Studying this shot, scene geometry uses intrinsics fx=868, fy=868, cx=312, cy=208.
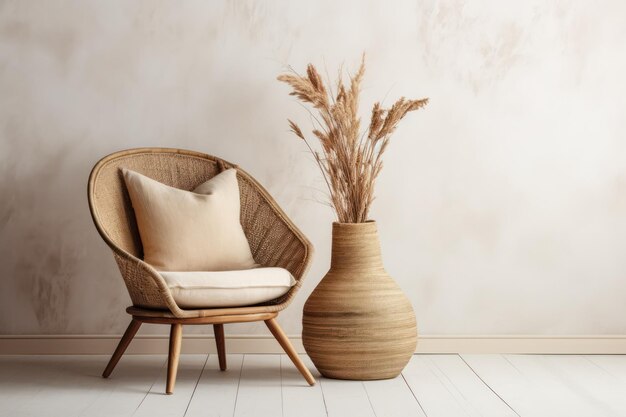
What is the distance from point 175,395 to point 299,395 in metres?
0.41

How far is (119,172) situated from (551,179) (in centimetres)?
178

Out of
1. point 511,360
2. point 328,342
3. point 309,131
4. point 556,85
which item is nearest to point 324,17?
point 309,131

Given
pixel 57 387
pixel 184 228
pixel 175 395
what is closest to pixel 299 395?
pixel 175 395

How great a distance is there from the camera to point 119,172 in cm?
327

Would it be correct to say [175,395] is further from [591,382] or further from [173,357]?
[591,382]

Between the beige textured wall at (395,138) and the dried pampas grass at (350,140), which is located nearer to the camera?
the dried pampas grass at (350,140)

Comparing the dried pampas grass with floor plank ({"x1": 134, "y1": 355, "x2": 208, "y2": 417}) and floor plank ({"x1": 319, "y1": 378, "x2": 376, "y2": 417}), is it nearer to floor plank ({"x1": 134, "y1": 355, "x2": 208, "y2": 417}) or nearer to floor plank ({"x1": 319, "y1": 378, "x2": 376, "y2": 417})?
floor plank ({"x1": 319, "y1": 378, "x2": 376, "y2": 417})

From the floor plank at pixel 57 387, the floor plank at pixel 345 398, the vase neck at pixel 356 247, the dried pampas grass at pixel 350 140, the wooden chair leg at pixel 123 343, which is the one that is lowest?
the floor plank at pixel 57 387

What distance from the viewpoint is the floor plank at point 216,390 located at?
268 centimetres

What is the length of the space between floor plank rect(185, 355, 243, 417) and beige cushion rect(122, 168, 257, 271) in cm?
40

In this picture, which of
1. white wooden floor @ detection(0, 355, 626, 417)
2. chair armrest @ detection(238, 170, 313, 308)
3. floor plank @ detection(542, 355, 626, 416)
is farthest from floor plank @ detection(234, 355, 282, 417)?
floor plank @ detection(542, 355, 626, 416)

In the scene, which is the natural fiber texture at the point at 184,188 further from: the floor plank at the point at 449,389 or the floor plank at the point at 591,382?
the floor plank at the point at 591,382

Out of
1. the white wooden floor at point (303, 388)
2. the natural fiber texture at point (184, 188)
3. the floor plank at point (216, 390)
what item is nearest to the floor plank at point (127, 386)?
the white wooden floor at point (303, 388)

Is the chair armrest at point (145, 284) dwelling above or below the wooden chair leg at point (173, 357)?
above
